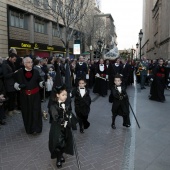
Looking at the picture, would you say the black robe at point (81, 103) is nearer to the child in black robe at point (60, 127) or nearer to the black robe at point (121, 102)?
the black robe at point (121, 102)

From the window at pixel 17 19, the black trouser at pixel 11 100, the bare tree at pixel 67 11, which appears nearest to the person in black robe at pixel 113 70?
the black trouser at pixel 11 100

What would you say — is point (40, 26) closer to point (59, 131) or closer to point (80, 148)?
point (80, 148)

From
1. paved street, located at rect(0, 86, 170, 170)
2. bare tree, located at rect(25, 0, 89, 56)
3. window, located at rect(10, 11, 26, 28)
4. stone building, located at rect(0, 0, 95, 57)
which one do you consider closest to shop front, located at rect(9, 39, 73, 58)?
stone building, located at rect(0, 0, 95, 57)

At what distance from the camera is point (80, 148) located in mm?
5211

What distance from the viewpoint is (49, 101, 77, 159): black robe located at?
13.6 feet

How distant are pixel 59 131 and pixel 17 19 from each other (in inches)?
890

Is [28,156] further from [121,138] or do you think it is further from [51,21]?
[51,21]

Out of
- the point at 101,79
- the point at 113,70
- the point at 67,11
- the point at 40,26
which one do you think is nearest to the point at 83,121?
the point at 101,79

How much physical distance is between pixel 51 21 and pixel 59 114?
2849cm

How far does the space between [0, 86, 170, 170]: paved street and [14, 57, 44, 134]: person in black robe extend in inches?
11.3

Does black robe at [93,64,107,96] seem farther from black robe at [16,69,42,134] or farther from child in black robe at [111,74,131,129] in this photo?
black robe at [16,69,42,134]

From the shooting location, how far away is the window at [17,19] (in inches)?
927

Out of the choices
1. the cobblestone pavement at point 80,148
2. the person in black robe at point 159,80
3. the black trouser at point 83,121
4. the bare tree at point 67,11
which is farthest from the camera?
the bare tree at point 67,11

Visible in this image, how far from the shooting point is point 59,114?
420cm
